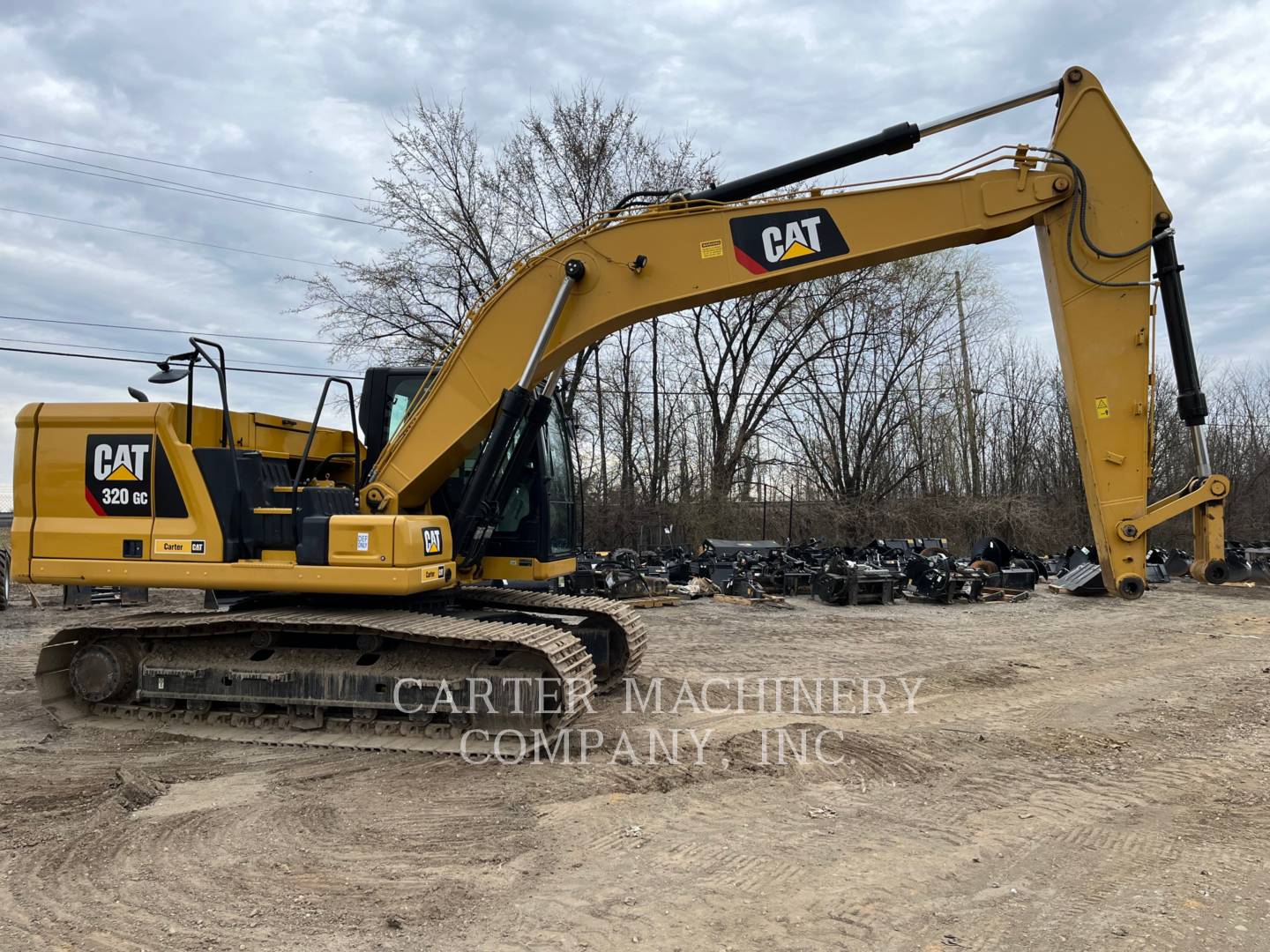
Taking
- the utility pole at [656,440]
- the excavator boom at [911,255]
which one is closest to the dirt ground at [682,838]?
the excavator boom at [911,255]

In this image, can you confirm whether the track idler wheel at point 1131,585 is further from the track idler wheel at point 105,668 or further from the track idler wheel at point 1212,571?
the track idler wheel at point 105,668

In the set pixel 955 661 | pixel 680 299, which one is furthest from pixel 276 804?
pixel 955 661

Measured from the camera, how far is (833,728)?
6.29 m

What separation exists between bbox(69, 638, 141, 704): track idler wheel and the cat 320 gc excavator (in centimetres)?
1

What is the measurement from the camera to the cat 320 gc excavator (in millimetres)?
5676

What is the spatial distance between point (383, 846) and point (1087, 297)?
17.6 feet

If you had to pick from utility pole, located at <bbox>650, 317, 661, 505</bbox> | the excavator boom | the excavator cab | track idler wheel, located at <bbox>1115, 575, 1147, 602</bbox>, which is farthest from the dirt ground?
utility pole, located at <bbox>650, 317, 661, 505</bbox>

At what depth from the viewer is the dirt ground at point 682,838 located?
335cm

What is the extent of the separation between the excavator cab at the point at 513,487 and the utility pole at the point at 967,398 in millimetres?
24573

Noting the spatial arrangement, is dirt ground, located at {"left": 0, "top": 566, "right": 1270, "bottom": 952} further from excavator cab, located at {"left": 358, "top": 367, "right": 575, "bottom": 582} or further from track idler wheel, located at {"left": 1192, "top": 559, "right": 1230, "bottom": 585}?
excavator cab, located at {"left": 358, "top": 367, "right": 575, "bottom": 582}

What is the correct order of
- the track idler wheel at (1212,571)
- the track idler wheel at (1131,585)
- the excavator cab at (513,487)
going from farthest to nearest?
the excavator cab at (513,487), the track idler wheel at (1212,571), the track idler wheel at (1131,585)

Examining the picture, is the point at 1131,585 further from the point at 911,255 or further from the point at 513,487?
the point at 513,487

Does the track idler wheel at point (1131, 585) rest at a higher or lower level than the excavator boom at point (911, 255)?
lower

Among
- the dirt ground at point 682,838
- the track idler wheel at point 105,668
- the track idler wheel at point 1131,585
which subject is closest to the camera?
the dirt ground at point 682,838
